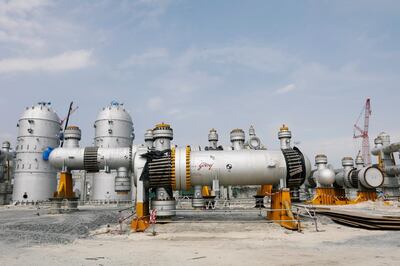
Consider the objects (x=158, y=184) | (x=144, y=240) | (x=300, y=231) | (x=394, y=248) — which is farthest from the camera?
(x=158, y=184)

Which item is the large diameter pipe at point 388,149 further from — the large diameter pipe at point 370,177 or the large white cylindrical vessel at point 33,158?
the large white cylindrical vessel at point 33,158

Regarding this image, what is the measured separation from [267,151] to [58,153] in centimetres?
1926

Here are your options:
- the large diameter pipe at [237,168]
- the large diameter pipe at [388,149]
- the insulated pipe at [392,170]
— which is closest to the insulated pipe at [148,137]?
the large diameter pipe at [237,168]

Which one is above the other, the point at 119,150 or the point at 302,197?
the point at 119,150

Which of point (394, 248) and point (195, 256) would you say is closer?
point (195, 256)

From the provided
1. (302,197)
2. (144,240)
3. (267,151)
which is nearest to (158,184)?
(144,240)

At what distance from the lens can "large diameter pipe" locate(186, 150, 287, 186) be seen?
20875 mm

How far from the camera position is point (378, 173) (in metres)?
44.2

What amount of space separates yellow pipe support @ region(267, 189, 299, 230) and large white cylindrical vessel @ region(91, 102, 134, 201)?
31324 millimetres

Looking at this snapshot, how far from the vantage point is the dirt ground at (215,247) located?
1091cm

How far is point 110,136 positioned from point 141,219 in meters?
32.2

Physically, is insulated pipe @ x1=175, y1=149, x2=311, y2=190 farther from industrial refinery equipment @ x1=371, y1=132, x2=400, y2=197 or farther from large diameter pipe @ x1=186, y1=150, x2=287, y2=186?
industrial refinery equipment @ x1=371, y1=132, x2=400, y2=197

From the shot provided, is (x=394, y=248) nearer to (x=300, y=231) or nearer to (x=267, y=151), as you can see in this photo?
(x=300, y=231)

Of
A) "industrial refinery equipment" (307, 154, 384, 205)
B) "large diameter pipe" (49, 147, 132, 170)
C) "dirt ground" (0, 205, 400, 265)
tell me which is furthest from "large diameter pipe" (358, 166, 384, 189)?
"large diameter pipe" (49, 147, 132, 170)
